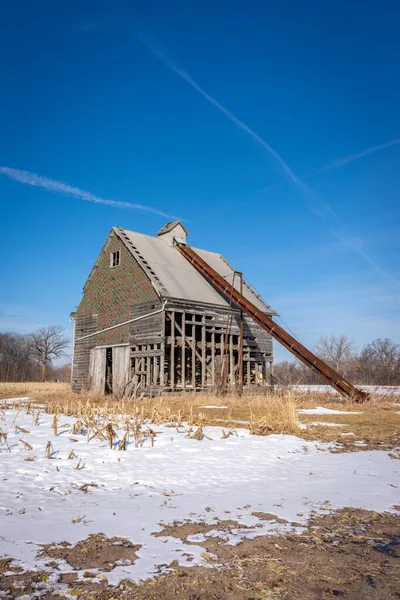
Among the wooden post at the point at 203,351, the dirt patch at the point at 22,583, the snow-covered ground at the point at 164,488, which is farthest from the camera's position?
the wooden post at the point at 203,351

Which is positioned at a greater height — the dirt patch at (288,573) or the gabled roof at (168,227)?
the gabled roof at (168,227)

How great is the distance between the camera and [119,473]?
6.36 m

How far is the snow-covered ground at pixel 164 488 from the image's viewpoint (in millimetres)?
3912

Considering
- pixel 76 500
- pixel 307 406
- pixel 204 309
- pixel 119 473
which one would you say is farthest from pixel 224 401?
pixel 76 500

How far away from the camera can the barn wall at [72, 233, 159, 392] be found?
981 inches

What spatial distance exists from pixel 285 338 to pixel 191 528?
20360 mm

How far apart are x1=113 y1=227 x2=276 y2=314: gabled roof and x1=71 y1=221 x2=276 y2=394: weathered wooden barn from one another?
8cm

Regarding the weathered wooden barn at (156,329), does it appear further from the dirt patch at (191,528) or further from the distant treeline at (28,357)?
the distant treeline at (28,357)

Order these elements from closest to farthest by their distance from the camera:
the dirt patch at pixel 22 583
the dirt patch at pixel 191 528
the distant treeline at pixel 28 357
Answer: the dirt patch at pixel 22 583 → the dirt patch at pixel 191 528 → the distant treeline at pixel 28 357

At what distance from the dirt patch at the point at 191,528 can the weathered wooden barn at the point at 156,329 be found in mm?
17907

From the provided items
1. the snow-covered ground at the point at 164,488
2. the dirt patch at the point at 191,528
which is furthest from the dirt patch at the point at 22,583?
the dirt patch at the point at 191,528

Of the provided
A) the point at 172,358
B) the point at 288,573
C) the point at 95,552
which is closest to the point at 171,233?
the point at 172,358

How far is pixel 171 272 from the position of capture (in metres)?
26.5

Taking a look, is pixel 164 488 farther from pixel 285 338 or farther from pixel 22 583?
pixel 285 338
